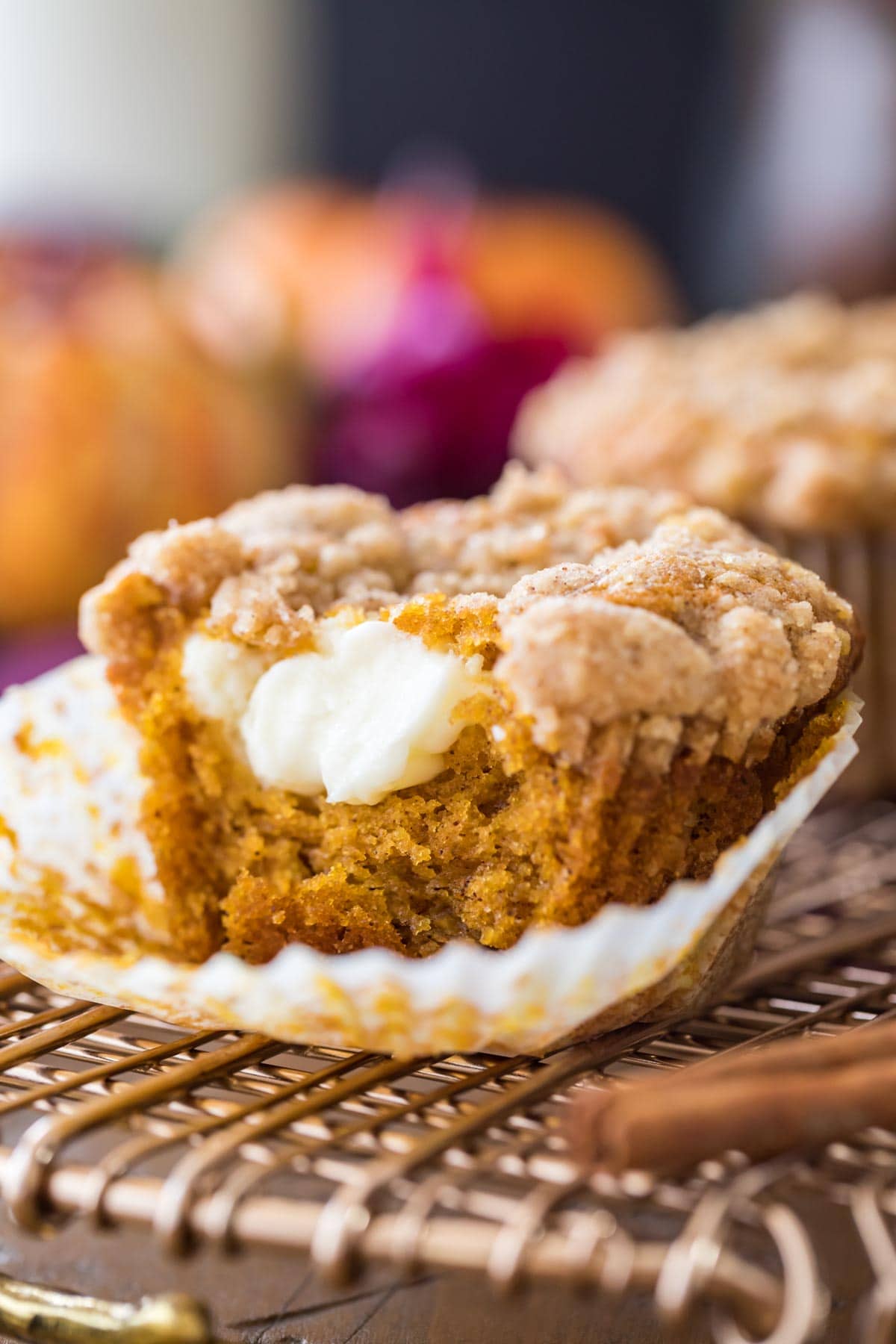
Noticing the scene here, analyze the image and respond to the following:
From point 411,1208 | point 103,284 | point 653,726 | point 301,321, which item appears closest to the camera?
point 411,1208

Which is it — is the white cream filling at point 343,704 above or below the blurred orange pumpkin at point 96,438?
below

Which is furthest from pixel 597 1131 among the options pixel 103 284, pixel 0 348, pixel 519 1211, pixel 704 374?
pixel 103 284

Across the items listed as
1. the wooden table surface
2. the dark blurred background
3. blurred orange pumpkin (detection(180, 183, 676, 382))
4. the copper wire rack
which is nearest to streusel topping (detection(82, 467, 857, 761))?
the copper wire rack

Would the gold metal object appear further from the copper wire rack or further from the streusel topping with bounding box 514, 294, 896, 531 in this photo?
the streusel topping with bounding box 514, 294, 896, 531

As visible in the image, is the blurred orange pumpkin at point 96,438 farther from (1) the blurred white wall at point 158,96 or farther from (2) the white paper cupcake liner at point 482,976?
(1) the blurred white wall at point 158,96

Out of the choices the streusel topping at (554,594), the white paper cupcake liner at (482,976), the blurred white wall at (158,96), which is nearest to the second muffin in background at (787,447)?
the streusel topping at (554,594)

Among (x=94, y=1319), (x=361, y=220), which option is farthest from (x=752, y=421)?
(x=361, y=220)

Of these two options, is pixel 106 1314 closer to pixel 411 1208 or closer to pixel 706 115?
pixel 411 1208
